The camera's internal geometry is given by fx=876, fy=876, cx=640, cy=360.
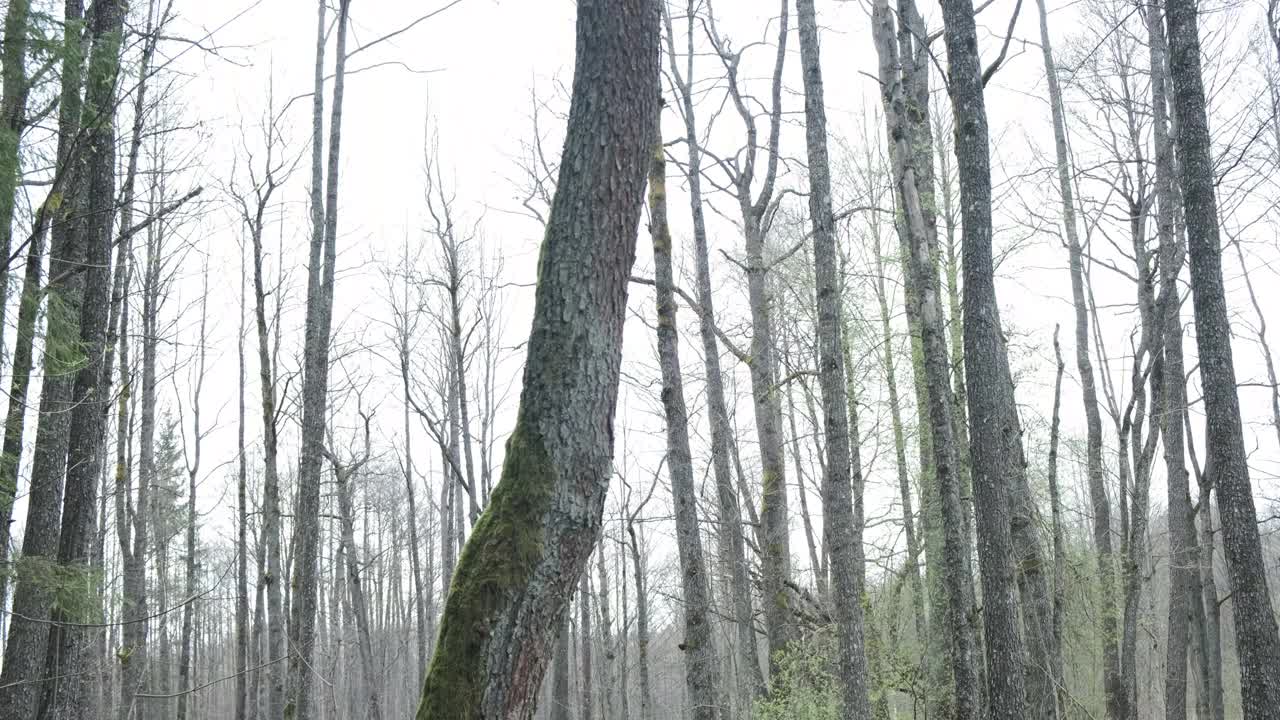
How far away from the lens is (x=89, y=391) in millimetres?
6699

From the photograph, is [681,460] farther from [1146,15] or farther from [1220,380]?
[1146,15]

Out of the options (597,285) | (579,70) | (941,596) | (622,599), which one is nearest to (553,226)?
(597,285)

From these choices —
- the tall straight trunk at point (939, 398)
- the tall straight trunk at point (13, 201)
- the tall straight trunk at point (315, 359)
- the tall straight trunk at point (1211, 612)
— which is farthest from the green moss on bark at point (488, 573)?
the tall straight trunk at point (1211, 612)

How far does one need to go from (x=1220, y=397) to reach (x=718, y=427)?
566cm

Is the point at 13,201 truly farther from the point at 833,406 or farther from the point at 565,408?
the point at 833,406

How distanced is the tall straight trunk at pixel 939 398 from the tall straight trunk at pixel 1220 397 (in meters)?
1.97

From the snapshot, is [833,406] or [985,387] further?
[833,406]

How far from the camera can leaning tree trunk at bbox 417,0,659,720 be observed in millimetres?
2967

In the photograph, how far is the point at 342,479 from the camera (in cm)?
1502

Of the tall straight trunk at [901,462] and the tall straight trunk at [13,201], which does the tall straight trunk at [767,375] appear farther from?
the tall straight trunk at [13,201]

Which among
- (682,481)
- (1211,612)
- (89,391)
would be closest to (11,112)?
(89,391)

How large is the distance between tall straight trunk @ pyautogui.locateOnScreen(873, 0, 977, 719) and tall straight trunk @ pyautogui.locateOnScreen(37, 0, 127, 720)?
6.69 metres

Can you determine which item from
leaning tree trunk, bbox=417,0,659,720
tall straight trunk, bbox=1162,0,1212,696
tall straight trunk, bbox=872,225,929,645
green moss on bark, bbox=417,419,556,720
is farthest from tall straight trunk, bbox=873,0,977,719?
green moss on bark, bbox=417,419,556,720

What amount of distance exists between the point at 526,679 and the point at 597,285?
142 cm
